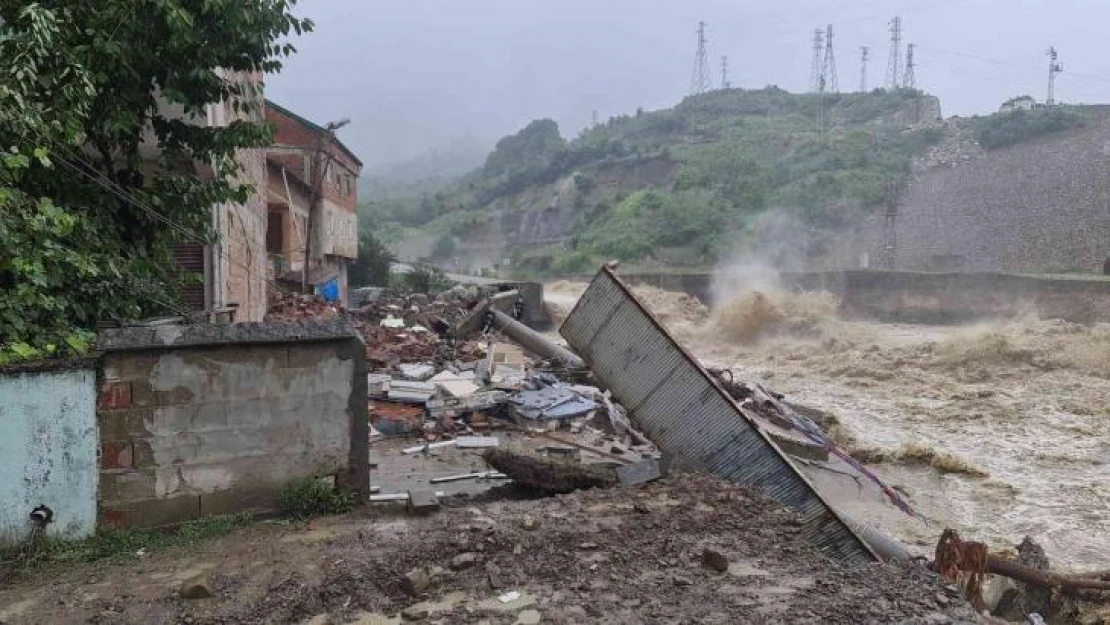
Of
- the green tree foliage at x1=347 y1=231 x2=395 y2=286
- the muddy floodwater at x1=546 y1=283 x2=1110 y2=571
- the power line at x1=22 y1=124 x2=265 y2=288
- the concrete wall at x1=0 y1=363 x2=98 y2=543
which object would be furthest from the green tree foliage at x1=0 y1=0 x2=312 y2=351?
the green tree foliage at x1=347 y1=231 x2=395 y2=286

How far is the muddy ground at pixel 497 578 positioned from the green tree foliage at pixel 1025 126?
60393 millimetres

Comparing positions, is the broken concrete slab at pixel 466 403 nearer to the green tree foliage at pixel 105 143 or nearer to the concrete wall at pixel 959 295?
the green tree foliage at pixel 105 143

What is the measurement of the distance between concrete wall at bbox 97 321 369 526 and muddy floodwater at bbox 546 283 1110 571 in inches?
272

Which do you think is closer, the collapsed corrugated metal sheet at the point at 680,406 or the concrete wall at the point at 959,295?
the collapsed corrugated metal sheet at the point at 680,406

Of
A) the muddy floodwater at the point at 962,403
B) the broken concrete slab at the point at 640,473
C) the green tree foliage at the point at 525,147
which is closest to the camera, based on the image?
the broken concrete slab at the point at 640,473

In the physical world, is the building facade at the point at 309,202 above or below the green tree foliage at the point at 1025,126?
below

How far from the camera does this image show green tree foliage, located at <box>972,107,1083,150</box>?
53031 mm

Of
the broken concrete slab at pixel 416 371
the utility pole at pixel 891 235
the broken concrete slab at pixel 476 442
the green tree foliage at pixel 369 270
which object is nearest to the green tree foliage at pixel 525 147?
the utility pole at pixel 891 235

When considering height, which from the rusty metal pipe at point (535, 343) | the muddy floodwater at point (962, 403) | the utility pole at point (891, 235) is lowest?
the muddy floodwater at point (962, 403)

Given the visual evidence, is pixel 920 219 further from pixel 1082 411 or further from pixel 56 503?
pixel 56 503

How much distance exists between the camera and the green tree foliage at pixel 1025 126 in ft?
174

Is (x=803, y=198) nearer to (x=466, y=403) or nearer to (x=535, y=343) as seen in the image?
(x=535, y=343)

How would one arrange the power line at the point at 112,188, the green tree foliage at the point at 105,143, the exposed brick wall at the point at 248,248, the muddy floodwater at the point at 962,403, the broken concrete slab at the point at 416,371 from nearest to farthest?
the green tree foliage at the point at 105,143 < the power line at the point at 112,188 < the muddy floodwater at the point at 962,403 < the broken concrete slab at the point at 416,371 < the exposed brick wall at the point at 248,248

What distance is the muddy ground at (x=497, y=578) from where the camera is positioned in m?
4.20
